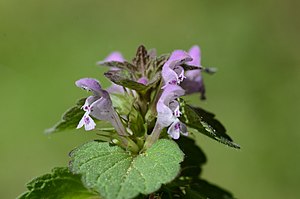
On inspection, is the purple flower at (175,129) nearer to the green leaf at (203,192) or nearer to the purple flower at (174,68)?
the purple flower at (174,68)

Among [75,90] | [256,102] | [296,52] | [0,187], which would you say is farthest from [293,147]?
[0,187]

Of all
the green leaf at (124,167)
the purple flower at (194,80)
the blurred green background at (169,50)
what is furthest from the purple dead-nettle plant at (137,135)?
the blurred green background at (169,50)

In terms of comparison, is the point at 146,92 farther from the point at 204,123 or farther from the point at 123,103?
the point at 204,123

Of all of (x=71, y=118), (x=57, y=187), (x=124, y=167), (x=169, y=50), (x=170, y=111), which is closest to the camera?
(x=124, y=167)

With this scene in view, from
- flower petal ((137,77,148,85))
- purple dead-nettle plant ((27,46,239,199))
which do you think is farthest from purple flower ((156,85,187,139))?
flower petal ((137,77,148,85))

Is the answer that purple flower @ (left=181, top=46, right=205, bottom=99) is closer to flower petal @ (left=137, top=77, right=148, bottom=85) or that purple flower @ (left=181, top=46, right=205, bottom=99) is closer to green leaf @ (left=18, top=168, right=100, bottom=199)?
flower petal @ (left=137, top=77, right=148, bottom=85)

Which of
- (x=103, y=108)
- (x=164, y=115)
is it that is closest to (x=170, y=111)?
(x=164, y=115)

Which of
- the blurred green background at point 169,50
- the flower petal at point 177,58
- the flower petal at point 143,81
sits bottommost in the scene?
the flower petal at point 143,81
